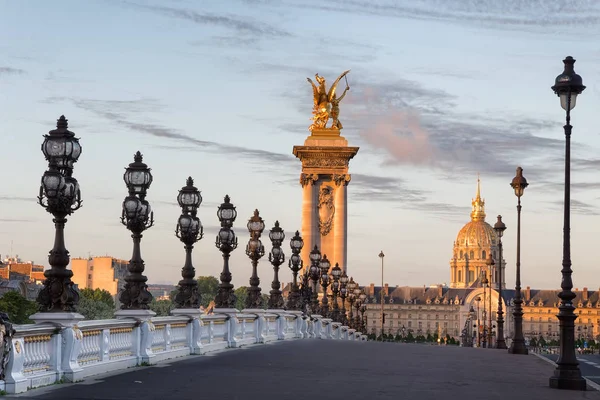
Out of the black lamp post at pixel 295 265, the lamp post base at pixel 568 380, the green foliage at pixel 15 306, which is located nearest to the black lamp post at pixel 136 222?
the lamp post base at pixel 568 380

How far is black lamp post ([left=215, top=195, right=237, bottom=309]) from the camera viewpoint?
139 ft

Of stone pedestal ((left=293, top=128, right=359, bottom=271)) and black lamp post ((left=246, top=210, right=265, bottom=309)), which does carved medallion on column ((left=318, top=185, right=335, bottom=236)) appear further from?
black lamp post ((left=246, top=210, right=265, bottom=309))

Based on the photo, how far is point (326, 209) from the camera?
119938mm

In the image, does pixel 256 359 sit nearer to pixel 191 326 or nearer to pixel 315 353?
pixel 191 326

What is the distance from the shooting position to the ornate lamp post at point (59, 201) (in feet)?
78.5

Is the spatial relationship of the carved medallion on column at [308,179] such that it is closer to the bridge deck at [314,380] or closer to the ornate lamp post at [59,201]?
the bridge deck at [314,380]

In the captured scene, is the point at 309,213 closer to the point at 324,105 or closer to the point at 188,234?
the point at 324,105

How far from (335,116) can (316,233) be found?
13123 mm

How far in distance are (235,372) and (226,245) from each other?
15.2 meters

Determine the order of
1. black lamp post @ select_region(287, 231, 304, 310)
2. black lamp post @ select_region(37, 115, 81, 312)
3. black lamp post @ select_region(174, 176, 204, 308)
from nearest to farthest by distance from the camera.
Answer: black lamp post @ select_region(37, 115, 81, 312) < black lamp post @ select_region(174, 176, 204, 308) < black lamp post @ select_region(287, 231, 304, 310)

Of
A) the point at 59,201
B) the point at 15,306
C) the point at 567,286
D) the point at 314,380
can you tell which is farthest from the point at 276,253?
the point at 15,306

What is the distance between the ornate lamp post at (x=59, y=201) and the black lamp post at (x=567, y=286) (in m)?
10.9

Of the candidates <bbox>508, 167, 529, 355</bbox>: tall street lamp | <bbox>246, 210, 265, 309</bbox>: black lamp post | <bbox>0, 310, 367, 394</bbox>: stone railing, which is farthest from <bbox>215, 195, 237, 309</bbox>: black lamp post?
<bbox>508, 167, 529, 355</bbox>: tall street lamp

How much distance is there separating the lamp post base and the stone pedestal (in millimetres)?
91116
